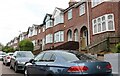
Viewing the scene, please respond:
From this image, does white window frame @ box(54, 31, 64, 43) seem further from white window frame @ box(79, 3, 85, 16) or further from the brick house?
white window frame @ box(79, 3, 85, 16)

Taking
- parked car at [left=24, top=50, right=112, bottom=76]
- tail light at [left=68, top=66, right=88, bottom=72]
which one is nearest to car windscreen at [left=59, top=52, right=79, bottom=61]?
parked car at [left=24, top=50, right=112, bottom=76]

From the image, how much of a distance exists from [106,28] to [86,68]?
15232 millimetres

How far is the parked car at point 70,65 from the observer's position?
7.49 metres

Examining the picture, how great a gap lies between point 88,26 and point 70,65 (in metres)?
18.7

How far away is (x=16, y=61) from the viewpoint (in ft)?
52.1

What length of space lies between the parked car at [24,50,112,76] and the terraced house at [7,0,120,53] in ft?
40.7

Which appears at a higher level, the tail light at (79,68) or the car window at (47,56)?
the car window at (47,56)

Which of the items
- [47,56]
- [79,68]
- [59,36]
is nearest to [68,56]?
[79,68]

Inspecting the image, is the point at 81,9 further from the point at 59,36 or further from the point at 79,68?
the point at 79,68

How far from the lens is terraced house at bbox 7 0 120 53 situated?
21.6m

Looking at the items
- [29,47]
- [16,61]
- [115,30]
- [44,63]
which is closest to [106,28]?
[115,30]

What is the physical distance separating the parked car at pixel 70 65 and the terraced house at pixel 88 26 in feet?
40.7

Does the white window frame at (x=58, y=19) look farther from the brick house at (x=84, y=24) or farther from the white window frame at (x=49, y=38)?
the white window frame at (x=49, y=38)

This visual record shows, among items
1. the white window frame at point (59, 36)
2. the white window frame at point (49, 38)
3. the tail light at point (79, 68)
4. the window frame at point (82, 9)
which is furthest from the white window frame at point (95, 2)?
the tail light at point (79, 68)
